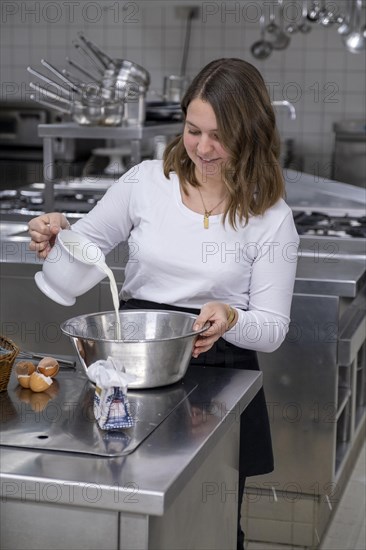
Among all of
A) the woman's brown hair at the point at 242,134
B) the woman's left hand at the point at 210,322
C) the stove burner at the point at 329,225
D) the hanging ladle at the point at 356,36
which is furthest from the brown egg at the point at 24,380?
the hanging ladle at the point at 356,36

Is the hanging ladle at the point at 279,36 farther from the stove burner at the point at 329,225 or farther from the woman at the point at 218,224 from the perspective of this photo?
the woman at the point at 218,224

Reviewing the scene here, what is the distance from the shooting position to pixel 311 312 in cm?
250

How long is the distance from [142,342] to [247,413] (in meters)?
0.55

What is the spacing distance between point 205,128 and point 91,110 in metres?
1.26

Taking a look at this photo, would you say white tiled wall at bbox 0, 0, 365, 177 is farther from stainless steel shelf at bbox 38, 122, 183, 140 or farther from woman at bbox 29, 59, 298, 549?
woman at bbox 29, 59, 298, 549

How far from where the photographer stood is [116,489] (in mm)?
1240

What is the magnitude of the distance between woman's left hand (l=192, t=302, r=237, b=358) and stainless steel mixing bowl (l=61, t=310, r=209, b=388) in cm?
1

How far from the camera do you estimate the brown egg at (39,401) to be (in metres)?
1.54

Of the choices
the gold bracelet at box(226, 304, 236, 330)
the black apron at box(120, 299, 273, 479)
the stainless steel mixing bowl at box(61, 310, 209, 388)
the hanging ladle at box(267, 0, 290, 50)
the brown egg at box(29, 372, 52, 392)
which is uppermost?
the hanging ladle at box(267, 0, 290, 50)

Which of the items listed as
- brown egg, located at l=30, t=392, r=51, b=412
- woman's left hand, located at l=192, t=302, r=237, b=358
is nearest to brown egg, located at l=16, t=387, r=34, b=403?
brown egg, located at l=30, t=392, r=51, b=412

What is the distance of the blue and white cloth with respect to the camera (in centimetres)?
141

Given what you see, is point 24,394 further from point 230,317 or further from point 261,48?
point 261,48

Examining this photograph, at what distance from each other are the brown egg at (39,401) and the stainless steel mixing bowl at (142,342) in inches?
3.3

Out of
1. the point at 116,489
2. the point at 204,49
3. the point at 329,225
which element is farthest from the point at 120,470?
the point at 204,49
